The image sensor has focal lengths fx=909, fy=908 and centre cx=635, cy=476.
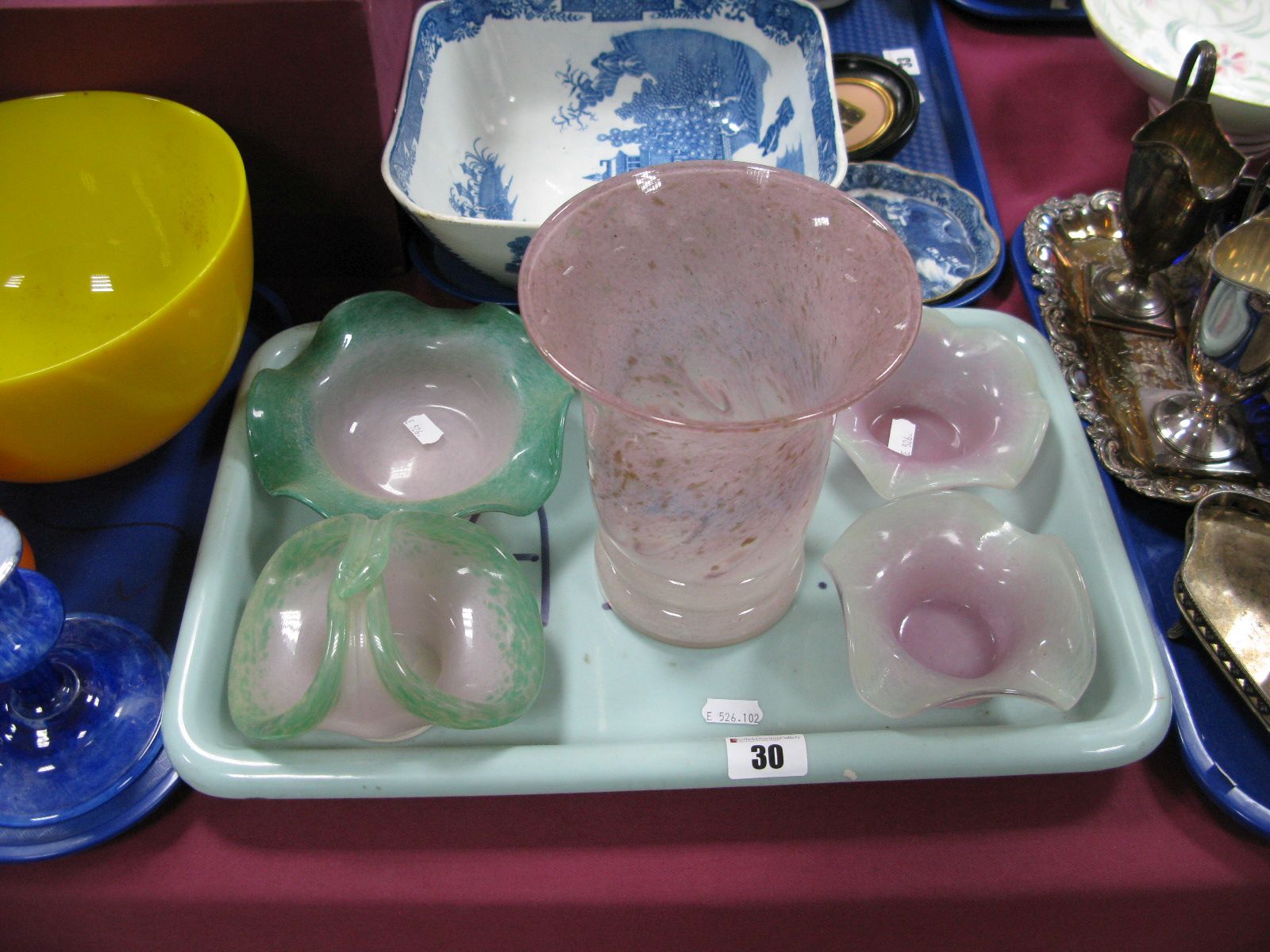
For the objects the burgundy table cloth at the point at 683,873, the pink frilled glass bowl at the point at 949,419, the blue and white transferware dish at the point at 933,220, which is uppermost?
the blue and white transferware dish at the point at 933,220

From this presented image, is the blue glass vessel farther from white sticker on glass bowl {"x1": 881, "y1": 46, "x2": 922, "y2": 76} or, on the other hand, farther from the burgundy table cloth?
white sticker on glass bowl {"x1": 881, "y1": 46, "x2": 922, "y2": 76}

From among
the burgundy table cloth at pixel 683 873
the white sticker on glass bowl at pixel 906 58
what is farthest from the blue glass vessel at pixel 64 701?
the white sticker on glass bowl at pixel 906 58

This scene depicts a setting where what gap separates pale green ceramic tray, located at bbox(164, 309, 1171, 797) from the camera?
0.49m

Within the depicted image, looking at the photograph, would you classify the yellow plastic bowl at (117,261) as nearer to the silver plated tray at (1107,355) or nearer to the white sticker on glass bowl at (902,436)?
the white sticker on glass bowl at (902,436)

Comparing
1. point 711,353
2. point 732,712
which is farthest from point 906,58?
point 732,712

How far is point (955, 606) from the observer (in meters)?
0.56

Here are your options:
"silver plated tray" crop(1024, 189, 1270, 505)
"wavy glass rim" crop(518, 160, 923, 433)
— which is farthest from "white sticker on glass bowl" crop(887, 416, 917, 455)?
"wavy glass rim" crop(518, 160, 923, 433)

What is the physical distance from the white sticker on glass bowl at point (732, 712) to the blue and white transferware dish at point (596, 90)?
0.45 meters

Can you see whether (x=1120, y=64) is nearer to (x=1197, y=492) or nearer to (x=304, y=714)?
(x=1197, y=492)

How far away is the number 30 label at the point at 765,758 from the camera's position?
0.49 m

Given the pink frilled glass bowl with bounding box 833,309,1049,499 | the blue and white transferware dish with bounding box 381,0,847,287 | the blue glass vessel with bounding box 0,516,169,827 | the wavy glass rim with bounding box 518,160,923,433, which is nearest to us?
the wavy glass rim with bounding box 518,160,923,433

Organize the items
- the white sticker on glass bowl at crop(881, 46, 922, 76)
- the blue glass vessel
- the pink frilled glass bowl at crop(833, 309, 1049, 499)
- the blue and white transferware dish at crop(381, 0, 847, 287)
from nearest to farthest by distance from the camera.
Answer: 1. the blue glass vessel
2. the pink frilled glass bowl at crop(833, 309, 1049, 499)
3. the blue and white transferware dish at crop(381, 0, 847, 287)
4. the white sticker on glass bowl at crop(881, 46, 922, 76)

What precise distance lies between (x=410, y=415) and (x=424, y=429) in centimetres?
2

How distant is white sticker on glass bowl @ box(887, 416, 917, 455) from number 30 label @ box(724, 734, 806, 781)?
0.78 feet
